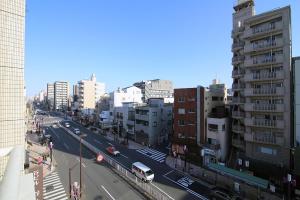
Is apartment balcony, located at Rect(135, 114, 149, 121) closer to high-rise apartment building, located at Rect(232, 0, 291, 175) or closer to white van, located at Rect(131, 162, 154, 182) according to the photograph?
white van, located at Rect(131, 162, 154, 182)

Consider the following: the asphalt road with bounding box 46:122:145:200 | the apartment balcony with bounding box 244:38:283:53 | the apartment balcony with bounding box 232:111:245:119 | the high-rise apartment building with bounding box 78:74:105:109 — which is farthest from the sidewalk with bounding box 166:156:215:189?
the high-rise apartment building with bounding box 78:74:105:109

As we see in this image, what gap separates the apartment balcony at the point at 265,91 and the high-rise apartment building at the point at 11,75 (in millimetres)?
31067

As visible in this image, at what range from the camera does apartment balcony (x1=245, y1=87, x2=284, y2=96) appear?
98.7ft

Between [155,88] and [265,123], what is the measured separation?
85.6m

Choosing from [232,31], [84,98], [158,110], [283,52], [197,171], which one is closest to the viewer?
[283,52]

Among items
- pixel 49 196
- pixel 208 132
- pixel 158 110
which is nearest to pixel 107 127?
pixel 158 110

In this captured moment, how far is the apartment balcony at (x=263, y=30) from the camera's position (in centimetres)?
3052

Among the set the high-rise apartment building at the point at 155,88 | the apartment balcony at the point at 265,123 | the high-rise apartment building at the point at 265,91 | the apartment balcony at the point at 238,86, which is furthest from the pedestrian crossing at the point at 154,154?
the high-rise apartment building at the point at 155,88

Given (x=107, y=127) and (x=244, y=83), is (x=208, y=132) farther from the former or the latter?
(x=107, y=127)

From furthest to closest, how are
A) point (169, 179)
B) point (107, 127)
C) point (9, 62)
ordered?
point (107, 127)
point (169, 179)
point (9, 62)

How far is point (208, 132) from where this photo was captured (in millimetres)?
40125

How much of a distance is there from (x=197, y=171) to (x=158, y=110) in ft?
73.5

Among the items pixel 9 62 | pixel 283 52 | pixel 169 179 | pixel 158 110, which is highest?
pixel 283 52

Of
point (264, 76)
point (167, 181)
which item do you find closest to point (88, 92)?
point (167, 181)
